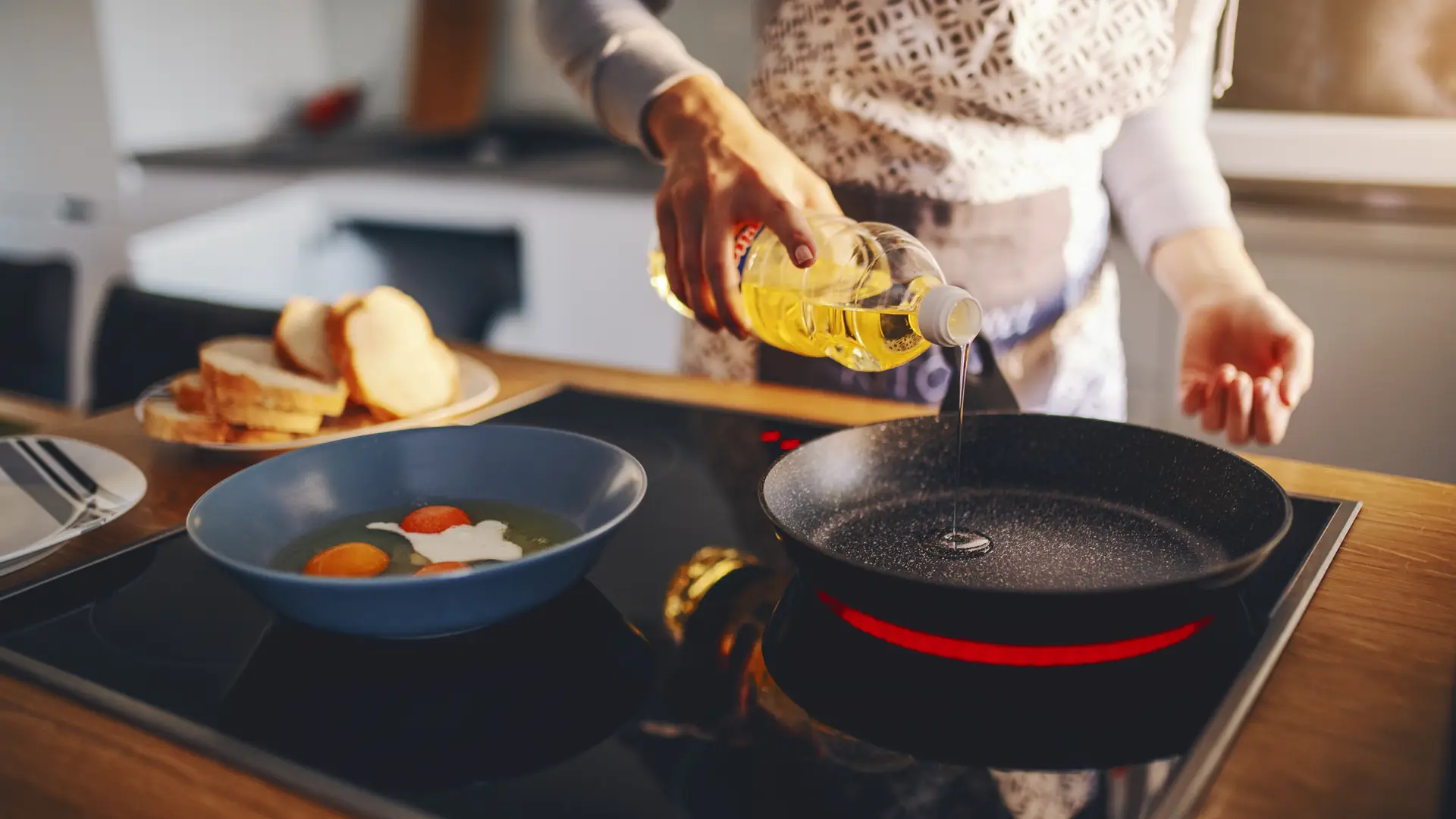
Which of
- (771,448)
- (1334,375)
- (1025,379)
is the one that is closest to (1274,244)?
(1334,375)

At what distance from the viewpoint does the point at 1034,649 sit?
0.53 meters

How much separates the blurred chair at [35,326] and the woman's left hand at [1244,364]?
5.73ft

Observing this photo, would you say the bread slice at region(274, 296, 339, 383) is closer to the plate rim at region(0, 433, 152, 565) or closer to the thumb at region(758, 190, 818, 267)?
the plate rim at region(0, 433, 152, 565)

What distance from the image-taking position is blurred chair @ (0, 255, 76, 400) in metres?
1.82

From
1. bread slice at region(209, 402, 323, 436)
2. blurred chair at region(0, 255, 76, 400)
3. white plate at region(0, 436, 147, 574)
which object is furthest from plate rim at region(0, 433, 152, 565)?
blurred chair at region(0, 255, 76, 400)

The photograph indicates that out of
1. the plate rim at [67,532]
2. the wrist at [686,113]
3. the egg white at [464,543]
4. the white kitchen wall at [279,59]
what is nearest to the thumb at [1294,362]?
the wrist at [686,113]

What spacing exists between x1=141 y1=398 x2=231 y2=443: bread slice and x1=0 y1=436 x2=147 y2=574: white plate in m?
0.07

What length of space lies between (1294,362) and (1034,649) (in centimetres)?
47

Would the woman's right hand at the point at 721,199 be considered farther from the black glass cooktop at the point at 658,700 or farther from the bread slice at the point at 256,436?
the bread slice at the point at 256,436

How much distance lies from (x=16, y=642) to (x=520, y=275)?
1.93m

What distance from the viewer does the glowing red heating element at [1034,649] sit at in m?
0.53

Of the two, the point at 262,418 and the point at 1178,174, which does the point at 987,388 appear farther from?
the point at 262,418

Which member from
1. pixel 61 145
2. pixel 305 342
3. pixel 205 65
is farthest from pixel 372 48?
pixel 305 342

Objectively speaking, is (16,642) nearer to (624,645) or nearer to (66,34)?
(624,645)
